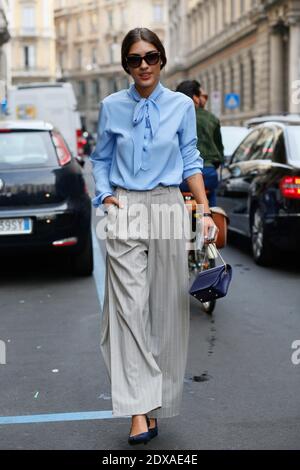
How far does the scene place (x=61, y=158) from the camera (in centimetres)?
932

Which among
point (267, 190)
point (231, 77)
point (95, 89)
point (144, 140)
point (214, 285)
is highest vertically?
point (231, 77)

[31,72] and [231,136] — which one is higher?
[31,72]

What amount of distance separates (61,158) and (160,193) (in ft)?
16.5

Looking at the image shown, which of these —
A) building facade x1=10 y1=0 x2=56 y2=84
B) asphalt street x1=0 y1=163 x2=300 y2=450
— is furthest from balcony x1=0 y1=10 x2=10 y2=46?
building facade x1=10 y1=0 x2=56 y2=84

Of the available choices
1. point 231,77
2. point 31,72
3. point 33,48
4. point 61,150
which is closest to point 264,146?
point 61,150

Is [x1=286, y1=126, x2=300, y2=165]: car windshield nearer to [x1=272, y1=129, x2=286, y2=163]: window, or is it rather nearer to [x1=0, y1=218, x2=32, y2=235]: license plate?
[x1=272, y1=129, x2=286, y2=163]: window

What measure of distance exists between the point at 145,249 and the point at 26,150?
520cm

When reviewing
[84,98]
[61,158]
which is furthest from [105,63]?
[61,158]

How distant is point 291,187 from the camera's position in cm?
965

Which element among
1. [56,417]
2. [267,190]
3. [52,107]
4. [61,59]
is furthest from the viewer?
[61,59]

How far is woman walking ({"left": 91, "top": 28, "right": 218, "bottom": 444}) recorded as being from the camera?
4.34 meters

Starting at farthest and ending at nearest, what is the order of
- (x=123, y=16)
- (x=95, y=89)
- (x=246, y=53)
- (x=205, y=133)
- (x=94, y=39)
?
(x=95, y=89) < (x=94, y=39) < (x=123, y=16) < (x=246, y=53) < (x=205, y=133)

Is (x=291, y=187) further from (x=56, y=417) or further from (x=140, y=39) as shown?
(x=140, y=39)
